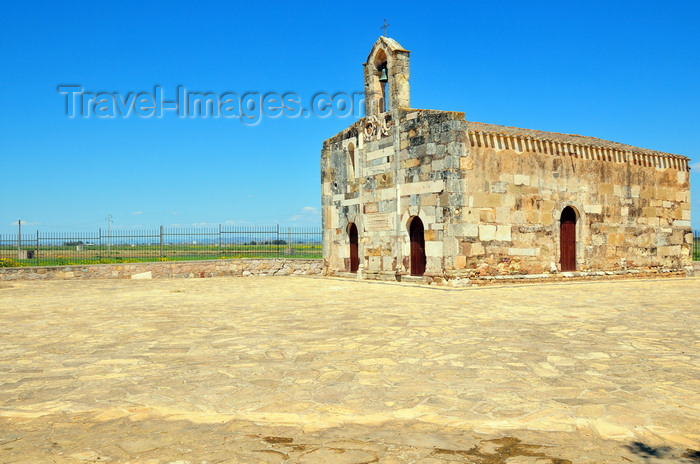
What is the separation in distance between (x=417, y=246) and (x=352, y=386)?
1201cm

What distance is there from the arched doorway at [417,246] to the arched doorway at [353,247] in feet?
10.4

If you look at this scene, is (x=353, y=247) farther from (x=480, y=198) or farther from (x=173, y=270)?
(x=173, y=270)

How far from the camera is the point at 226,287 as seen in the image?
623 inches

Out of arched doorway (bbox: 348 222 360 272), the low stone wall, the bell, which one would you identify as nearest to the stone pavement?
the low stone wall

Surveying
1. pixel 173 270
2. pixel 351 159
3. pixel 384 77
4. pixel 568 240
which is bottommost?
pixel 173 270

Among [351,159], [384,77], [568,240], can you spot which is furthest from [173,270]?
[568,240]

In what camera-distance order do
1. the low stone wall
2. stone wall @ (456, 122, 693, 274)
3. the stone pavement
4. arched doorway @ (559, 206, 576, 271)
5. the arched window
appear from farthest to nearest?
the arched window < the low stone wall < arched doorway @ (559, 206, 576, 271) < stone wall @ (456, 122, 693, 274) < the stone pavement

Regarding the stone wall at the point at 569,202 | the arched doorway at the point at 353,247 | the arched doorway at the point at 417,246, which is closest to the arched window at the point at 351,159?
the arched doorway at the point at 353,247

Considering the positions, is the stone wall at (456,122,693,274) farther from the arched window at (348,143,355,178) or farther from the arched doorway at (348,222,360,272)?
A: the arched doorway at (348,222,360,272)

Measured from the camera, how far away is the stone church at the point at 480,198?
15.6m

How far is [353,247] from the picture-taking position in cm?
1984

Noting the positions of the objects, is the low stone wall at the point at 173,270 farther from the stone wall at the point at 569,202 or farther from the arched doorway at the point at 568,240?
the arched doorway at the point at 568,240

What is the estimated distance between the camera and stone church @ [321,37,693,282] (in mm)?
15555

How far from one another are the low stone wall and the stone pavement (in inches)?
372
